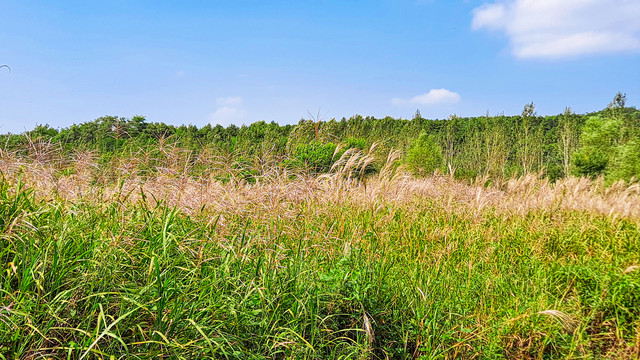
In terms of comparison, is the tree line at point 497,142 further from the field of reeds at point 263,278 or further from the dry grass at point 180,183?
the field of reeds at point 263,278

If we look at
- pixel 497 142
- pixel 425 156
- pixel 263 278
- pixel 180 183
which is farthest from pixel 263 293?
pixel 497 142

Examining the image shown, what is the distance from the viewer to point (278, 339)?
2.19m

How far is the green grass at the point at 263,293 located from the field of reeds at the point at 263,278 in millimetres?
15

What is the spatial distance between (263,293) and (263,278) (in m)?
0.10

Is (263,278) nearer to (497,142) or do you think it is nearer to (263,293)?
(263,293)

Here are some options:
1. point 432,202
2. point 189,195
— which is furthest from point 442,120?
point 189,195

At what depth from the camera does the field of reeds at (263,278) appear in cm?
193

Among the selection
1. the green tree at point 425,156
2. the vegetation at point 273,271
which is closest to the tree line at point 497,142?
the green tree at point 425,156

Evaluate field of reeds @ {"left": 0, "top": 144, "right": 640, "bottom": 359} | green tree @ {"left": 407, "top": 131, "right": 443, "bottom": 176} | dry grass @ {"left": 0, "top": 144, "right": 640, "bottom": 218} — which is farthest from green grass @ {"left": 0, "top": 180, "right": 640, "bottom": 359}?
green tree @ {"left": 407, "top": 131, "right": 443, "bottom": 176}

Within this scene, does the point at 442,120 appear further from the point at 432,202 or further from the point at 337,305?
the point at 337,305

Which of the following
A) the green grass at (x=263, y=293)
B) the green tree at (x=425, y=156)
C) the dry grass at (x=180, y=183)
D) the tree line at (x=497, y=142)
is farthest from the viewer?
the green tree at (x=425, y=156)

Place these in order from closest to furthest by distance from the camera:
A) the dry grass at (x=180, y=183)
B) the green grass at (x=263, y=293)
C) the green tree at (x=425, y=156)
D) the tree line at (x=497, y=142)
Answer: the green grass at (x=263, y=293) → the dry grass at (x=180, y=183) → the tree line at (x=497, y=142) → the green tree at (x=425, y=156)

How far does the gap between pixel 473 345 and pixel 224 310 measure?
1707 mm

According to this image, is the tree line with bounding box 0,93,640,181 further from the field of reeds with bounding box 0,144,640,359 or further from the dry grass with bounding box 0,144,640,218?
the field of reeds with bounding box 0,144,640,359
